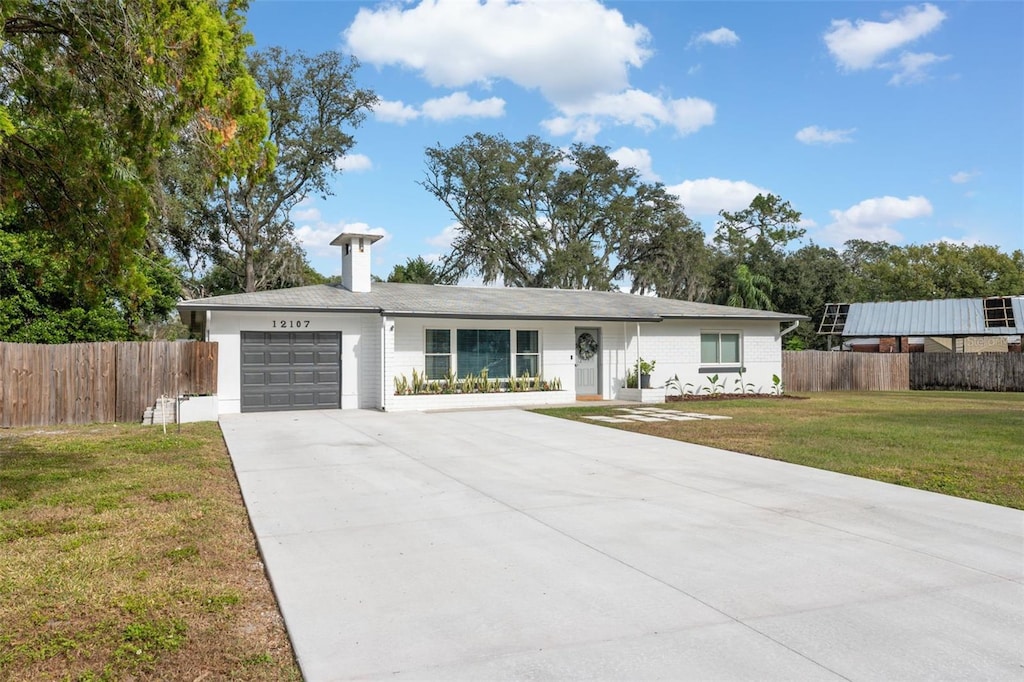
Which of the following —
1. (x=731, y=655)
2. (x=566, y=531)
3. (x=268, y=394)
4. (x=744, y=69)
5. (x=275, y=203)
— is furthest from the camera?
(x=275, y=203)

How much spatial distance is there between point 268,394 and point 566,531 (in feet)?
40.7

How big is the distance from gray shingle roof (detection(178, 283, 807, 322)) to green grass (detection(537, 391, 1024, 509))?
3009 millimetres

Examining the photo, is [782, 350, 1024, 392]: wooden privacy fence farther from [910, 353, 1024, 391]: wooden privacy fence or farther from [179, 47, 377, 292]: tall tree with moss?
[179, 47, 377, 292]: tall tree with moss

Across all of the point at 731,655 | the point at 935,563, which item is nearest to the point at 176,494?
the point at 731,655

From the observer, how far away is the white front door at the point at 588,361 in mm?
20203

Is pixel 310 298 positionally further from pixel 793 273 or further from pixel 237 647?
pixel 793 273

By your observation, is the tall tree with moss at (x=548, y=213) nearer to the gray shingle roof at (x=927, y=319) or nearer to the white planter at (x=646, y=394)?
the gray shingle roof at (x=927, y=319)

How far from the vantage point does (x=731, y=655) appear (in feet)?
11.2

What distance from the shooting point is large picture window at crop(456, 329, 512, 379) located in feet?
60.2

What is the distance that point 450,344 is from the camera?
18219 mm

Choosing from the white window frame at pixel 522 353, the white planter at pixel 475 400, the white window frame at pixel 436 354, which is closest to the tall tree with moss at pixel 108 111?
the white planter at pixel 475 400

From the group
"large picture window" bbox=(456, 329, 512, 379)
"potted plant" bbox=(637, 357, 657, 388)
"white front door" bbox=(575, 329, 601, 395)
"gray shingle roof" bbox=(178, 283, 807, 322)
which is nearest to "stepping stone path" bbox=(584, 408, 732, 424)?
"potted plant" bbox=(637, 357, 657, 388)

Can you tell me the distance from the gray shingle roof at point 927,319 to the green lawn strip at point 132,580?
32.6m

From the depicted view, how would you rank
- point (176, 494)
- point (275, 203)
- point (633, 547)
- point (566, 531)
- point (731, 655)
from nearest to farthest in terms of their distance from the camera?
point (731, 655) < point (633, 547) < point (566, 531) < point (176, 494) < point (275, 203)
